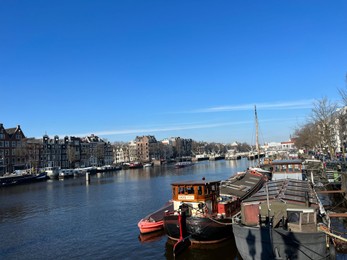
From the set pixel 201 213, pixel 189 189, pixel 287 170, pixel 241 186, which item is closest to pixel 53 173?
pixel 287 170

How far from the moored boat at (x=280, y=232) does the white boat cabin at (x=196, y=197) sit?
6.77 m

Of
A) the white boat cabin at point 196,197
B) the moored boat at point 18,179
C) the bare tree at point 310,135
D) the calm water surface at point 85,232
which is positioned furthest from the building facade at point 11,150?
the white boat cabin at point 196,197

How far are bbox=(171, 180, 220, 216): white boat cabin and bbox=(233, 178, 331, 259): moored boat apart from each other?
6.77 meters

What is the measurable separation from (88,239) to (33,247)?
4.68 meters

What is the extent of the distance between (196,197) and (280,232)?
10.4m

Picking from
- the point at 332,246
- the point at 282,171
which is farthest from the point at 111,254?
the point at 282,171

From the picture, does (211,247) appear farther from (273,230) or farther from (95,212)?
(95,212)

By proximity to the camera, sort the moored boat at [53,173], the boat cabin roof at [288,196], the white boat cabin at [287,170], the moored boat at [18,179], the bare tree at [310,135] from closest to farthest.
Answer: the boat cabin roof at [288,196] → the white boat cabin at [287,170] → the bare tree at [310,135] → the moored boat at [18,179] → the moored boat at [53,173]

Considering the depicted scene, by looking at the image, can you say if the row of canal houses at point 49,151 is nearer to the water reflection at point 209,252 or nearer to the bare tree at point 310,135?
the bare tree at point 310,135

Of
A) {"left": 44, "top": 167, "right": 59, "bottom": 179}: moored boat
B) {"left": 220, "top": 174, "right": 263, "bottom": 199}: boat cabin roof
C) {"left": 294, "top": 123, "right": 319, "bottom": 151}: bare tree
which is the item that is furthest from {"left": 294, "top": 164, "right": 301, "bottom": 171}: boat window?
{"left": 44, "top": 167, "right": 59, "bottom": 179}: moored boat

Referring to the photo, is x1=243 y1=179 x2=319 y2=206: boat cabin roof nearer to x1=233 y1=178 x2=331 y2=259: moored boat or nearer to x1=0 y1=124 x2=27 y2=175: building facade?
x1=233 y1=178 x2=331 y2=259: moored boat

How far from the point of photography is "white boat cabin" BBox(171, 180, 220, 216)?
2716 cm

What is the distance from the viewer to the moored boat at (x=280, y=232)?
17578 millimetres

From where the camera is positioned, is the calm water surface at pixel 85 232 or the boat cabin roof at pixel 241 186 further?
the boat cabin roof at pixel 241 186
